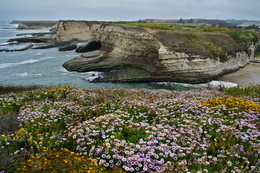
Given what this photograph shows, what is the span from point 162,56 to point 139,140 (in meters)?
27.7

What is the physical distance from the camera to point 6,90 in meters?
18.8

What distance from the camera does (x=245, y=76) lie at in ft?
119

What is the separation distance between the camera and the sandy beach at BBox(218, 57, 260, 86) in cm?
3291

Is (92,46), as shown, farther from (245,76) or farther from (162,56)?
(245,76)

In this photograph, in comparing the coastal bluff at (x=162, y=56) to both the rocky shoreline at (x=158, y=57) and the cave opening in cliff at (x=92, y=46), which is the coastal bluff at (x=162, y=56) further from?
the cave opening in cliff at (x=92, y=46)

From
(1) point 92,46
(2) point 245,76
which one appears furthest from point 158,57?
(1) point 92,46

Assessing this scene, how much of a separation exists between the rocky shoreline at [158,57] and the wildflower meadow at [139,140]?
23885 millimetres

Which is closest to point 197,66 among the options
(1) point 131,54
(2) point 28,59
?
(1) point 131,54

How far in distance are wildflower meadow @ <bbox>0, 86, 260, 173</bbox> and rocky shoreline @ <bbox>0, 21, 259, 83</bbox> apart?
2389 cm

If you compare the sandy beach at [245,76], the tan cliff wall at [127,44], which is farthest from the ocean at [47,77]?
the sandy beach at [245,76]

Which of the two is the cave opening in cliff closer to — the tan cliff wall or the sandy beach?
the tan cliff wall

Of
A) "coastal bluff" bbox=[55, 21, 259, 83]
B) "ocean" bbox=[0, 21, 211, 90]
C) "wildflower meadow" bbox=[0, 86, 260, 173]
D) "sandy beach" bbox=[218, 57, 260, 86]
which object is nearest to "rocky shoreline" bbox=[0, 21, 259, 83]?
"coastal bluff" bbox=[55, 21, 259, 83]

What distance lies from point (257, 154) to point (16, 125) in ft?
25.2

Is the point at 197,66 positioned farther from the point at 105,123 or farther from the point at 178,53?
the point at 105,123
